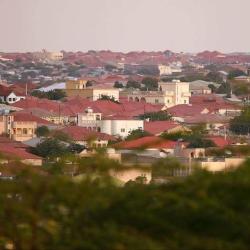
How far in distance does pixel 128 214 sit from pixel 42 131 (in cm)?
2614

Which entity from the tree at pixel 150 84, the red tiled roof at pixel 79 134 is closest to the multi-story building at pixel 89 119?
the red tiled roof at pixel 79 134

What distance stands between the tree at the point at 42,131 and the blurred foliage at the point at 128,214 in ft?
80.2

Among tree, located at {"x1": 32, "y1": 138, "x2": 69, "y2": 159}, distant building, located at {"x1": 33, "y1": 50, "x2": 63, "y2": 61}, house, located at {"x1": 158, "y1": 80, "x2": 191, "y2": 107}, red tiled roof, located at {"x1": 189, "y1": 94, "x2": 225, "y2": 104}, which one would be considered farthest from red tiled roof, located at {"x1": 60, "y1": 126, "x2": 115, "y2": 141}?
distant building, located at {"x1": 33, "y1": 50, "x2": 63, "y2": 61}

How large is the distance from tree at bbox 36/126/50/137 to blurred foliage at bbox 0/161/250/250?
24.5 meters

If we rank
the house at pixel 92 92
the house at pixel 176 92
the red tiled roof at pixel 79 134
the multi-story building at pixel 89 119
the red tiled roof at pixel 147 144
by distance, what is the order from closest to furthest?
the red tiled roof at pixel 147 144, the red tiled roof at pixel 79 134, the multi-story building at pixel 89 119, the house at pixel 176 92, the house at pixel 92 92

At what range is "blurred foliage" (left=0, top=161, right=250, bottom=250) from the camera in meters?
7.72

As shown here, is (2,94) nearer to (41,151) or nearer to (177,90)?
(177,90)

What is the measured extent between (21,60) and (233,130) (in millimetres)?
71648

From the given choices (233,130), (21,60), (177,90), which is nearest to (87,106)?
(177,90)

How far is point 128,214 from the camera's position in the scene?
7957 mm

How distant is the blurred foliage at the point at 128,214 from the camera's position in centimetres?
772

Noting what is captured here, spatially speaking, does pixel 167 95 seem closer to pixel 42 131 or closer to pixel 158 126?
pixel 158 126

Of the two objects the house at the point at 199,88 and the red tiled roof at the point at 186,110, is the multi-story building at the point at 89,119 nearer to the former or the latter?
the red tiled roof at the point at 186,110

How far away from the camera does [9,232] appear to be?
8430 millimetres
